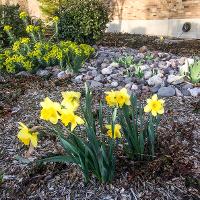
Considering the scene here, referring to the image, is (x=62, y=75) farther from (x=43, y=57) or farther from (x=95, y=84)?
(x=95, y=84)

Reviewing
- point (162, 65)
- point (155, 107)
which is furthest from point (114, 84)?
point (155, 107)

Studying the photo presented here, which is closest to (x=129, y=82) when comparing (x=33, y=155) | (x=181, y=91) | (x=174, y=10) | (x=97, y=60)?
(x=181, y=91)

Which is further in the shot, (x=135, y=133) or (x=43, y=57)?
(x=43, y=57)

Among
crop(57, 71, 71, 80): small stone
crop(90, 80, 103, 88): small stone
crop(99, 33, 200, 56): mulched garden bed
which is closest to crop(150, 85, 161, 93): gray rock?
crop(90, 80, 103, 88): small stone

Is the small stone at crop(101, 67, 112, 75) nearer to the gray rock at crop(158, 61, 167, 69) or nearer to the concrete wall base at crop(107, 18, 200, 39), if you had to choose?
the gray rock at crop(158, 61, 167, 69)

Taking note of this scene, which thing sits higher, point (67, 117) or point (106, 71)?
point (67, 117)

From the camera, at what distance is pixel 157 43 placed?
10484mm

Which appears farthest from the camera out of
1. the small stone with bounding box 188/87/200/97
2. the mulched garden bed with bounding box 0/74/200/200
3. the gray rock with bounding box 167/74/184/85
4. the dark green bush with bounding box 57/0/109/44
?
the dark green bush with bounding box 57/0/109/44

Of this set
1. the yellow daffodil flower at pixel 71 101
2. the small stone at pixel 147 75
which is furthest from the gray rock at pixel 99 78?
the yellow daffodil flower at pixel 71 101

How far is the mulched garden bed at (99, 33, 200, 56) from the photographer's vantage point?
367 inches

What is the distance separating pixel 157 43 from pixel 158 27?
2.11 meters

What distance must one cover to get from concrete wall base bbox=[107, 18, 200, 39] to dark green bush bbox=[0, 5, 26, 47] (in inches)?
171

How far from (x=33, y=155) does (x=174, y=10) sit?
9.41 meters

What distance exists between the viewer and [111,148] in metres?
2.88
